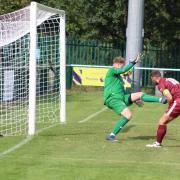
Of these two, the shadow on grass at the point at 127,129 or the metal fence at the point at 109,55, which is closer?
the shadow on grass at the point at 127,129

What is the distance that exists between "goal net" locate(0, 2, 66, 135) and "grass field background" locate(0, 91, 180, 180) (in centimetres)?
79

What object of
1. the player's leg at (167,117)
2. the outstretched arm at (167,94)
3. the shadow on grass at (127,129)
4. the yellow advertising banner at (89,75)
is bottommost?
the shadow on grass at (127,129)

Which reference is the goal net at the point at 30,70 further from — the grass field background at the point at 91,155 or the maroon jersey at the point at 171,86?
the maroon jersey at the point at 171,86

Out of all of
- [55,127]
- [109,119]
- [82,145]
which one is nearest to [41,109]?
[109,119]

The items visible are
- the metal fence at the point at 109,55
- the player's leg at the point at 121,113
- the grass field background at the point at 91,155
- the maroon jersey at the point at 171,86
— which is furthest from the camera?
the metal fence at the point at 109,55

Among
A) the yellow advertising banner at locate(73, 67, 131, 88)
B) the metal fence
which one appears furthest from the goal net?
the metal fence

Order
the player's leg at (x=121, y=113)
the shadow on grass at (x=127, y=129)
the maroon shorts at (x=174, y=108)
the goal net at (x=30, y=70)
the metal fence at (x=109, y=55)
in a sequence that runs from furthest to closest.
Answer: the metal fence at (x=109, y=55), the shadow on grass at (x=127, y=129), the goal net at (x=30, y=70), the player's leg at (x=121, y=113), the maroon shorts at (x=174, y=108)

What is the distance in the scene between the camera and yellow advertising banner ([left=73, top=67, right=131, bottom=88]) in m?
26.2

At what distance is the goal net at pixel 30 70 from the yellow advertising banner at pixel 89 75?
506 centimetres

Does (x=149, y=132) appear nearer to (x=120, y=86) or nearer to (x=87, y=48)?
(x=120, y=86)

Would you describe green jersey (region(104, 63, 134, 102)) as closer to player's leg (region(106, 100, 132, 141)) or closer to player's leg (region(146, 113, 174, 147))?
player's leg (region(106, 100, 132, 141))

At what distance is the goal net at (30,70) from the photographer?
46.0ft

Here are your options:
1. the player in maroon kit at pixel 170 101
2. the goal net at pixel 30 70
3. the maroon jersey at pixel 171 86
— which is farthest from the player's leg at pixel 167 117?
the goal net at pixel 30 70

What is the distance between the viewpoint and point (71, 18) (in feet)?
122
